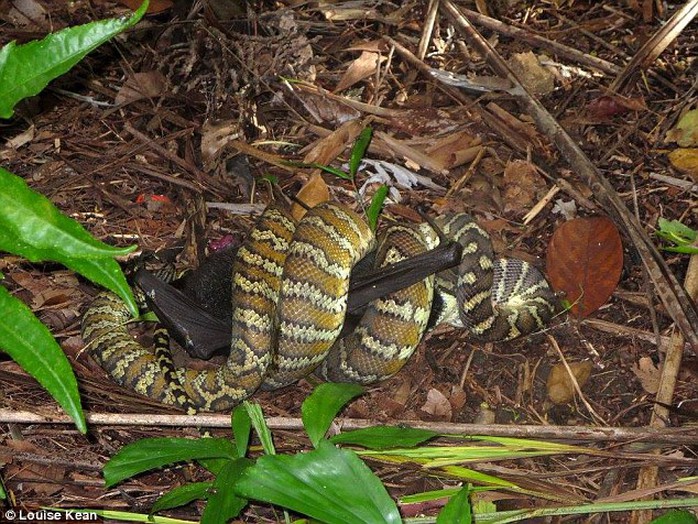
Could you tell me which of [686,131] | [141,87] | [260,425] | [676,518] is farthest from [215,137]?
[676,518]

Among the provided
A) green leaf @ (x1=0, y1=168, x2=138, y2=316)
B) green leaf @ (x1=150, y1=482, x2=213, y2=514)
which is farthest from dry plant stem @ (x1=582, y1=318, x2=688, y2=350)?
green leaf @ (x1=0, y1=168, x2=138, y2=316)

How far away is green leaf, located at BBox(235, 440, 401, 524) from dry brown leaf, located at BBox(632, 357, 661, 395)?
5.35ft

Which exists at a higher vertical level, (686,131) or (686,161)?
(686,131)

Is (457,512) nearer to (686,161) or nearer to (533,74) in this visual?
(686,161)

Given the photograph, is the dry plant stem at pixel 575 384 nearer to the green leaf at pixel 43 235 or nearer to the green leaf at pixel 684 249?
the green leaf at pixel 684 249

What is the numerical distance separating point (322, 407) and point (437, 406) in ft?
2.81

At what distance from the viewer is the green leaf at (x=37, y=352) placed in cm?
238

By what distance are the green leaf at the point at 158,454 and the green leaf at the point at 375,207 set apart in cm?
148

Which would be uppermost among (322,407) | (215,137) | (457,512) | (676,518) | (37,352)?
(37,352)

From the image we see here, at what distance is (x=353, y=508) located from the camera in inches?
104

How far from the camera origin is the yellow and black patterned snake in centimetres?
369

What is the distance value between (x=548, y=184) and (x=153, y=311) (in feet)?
7.15

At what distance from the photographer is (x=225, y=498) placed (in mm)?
2783

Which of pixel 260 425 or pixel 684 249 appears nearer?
pixel 260 425
